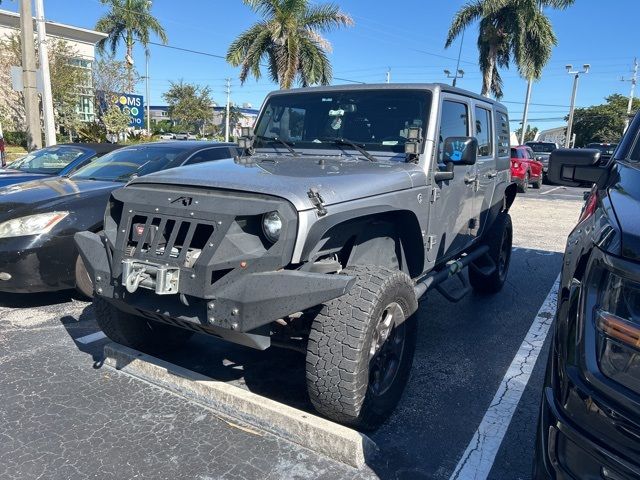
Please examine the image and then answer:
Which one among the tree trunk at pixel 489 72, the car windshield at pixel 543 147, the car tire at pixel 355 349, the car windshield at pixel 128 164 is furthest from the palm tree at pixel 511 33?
the car tire at pixel 355 349

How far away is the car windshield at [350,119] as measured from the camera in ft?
12.6

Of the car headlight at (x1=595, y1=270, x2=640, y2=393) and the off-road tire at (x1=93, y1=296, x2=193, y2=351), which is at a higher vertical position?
the car headlight at (x1=595, y1=270, x2=640, y2=393)

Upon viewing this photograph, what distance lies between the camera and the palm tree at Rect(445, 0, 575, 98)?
80.8 feet

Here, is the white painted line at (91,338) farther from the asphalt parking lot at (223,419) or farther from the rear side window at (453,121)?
the rear side window at (453,121)

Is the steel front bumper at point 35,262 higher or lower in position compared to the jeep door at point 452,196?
lower

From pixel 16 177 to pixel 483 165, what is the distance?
5826mm

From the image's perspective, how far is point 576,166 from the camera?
132 inches

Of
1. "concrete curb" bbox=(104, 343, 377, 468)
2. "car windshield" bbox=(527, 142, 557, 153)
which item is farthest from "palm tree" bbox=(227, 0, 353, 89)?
"concrete curb" bbox=(104, 343, 377, 468)

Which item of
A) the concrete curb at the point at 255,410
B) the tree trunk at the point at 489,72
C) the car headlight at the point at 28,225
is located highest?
the tree trunk at the point at 489,72

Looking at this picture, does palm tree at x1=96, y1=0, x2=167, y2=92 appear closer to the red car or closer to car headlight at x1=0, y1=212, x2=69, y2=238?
the red car

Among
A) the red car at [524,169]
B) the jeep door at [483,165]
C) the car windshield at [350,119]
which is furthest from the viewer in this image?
the red car at [524,169]

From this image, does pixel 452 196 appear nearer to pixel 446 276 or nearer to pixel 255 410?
pixel 446 276

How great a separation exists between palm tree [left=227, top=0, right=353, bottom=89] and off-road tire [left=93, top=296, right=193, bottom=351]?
1796cm

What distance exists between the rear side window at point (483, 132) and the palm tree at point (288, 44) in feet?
53.7
